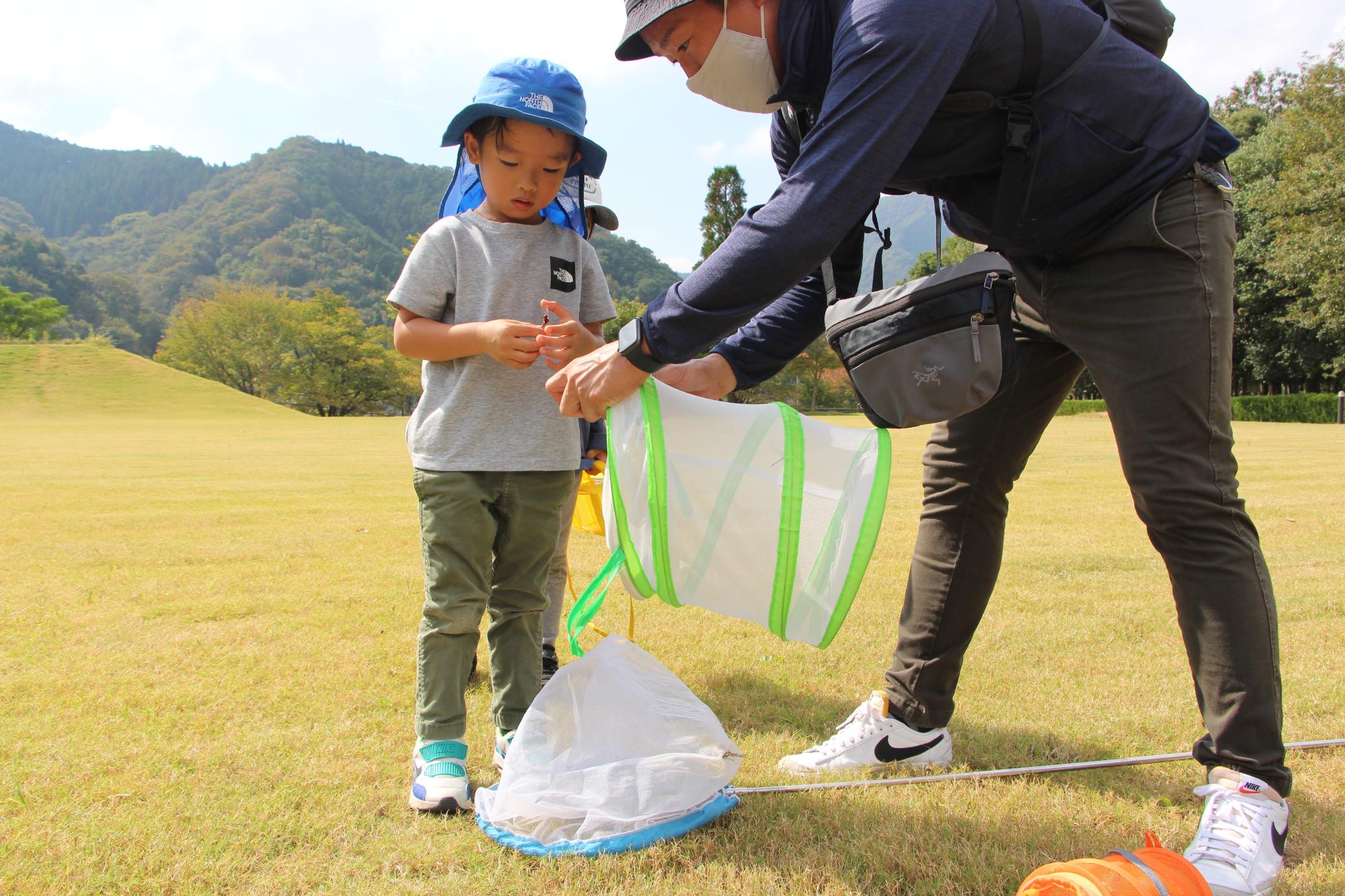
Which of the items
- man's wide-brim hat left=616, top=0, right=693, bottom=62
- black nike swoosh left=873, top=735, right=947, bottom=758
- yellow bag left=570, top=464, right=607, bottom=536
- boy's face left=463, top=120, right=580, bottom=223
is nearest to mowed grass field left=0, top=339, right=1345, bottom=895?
black nike swoosh left=873, top=735, right=947, bottom=758

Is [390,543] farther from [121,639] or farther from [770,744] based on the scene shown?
[770,744]

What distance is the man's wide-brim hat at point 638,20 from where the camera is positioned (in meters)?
1.58

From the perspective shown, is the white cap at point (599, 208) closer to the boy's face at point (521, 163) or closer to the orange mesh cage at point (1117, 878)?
the boy's face at point (521, 163)

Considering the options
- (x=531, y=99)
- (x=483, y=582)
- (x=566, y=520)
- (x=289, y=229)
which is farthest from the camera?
(x=289, y=229)

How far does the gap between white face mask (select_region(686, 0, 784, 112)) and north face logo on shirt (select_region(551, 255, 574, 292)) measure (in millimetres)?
731

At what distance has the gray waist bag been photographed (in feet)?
5.18

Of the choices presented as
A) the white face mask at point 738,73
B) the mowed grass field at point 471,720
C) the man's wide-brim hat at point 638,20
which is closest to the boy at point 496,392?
the mowed grass field at point 471,720

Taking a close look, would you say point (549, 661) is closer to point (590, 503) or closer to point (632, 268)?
point (590, 503)

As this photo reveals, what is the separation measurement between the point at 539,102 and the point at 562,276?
1.50 feet

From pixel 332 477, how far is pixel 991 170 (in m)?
10.3

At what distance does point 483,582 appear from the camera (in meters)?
2.21

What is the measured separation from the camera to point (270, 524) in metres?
6.43

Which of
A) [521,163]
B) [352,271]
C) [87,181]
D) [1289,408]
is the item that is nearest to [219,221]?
[352,271]

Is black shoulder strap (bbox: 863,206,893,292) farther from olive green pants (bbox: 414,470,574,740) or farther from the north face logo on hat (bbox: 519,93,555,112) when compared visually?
olive green pants (bbox: 414,470,574,740)
